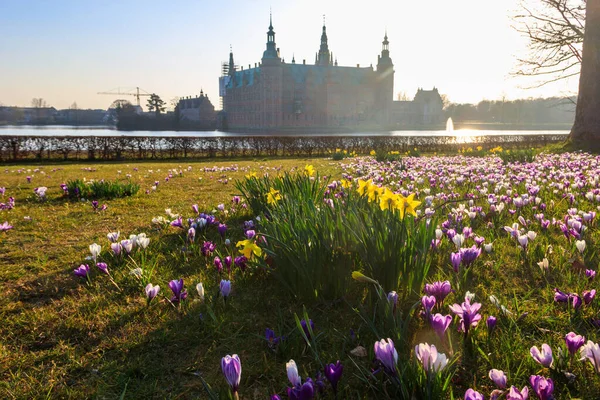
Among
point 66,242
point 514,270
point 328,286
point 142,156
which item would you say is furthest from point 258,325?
point 142,156

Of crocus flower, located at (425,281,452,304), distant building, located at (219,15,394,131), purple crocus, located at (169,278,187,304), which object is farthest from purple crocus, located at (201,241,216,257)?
distant building, located at (219,15,394,131)

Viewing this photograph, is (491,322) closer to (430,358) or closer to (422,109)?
(430,358)

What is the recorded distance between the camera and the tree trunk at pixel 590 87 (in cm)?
1209

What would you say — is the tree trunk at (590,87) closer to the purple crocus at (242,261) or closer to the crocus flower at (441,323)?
the purple crocus at (242,261)

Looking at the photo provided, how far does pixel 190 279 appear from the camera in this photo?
282 cm

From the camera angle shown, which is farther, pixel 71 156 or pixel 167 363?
pixel 71 156

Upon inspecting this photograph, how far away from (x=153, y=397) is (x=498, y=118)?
459 ft

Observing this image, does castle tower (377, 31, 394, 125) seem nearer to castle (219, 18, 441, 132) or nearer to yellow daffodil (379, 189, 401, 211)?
castle (219, 18, 441, 132)

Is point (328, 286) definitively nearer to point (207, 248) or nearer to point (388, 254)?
point (388, 254)

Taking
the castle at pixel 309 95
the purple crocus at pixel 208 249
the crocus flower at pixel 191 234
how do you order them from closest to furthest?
the purple crocus at pixel 208 249 → the crocus flower at pixel 191 234 → the castle at pixel 309 95

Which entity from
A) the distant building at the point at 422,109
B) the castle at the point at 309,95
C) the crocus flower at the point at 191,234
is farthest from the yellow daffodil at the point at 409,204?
the distant building at the point at 422,109

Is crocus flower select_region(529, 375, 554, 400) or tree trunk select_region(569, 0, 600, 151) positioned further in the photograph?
tree trunk select_region(569, 0, 600, 151)

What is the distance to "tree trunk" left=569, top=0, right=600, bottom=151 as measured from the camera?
12.1 metres

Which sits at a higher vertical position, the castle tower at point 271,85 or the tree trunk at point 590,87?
the castle tower at point 271,85
